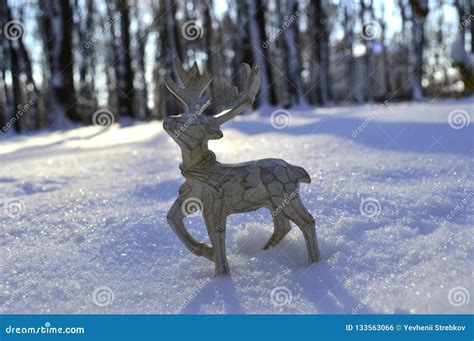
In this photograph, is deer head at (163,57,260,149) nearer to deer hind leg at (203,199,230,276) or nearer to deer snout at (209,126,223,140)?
deer snout at (209,126,223,140)

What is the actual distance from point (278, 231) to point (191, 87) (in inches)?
42.5

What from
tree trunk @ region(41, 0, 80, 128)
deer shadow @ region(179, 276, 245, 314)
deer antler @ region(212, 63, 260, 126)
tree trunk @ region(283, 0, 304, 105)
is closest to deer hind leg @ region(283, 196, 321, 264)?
deer shadow @ region(179, 276, 245, 314)

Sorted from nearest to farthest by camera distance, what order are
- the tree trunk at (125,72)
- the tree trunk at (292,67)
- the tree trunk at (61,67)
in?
1. the tree trunk at (61,67)
2. the tree trunk at (292,67)
3. the tree trunk at (125,72)

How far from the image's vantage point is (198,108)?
9.48ft

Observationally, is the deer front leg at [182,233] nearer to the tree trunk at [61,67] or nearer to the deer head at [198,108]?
the deer head at [198,108]

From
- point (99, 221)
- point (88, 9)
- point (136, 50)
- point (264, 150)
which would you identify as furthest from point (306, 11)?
point (99, 221)

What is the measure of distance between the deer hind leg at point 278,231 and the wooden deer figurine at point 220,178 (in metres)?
0.30

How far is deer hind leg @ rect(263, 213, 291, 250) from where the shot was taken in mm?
3230

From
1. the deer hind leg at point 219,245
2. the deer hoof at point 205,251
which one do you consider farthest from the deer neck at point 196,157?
the deer hoof at point 205,251

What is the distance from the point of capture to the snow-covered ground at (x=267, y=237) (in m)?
2.70

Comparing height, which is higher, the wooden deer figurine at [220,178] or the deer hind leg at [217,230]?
the wooden deer figurine at [220,178]

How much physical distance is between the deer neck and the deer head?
2 centimetres

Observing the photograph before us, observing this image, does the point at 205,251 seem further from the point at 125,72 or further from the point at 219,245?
the point at 125,72

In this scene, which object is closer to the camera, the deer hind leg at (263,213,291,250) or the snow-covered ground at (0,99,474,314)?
the snow-covered ground at (0,99,474,314)
